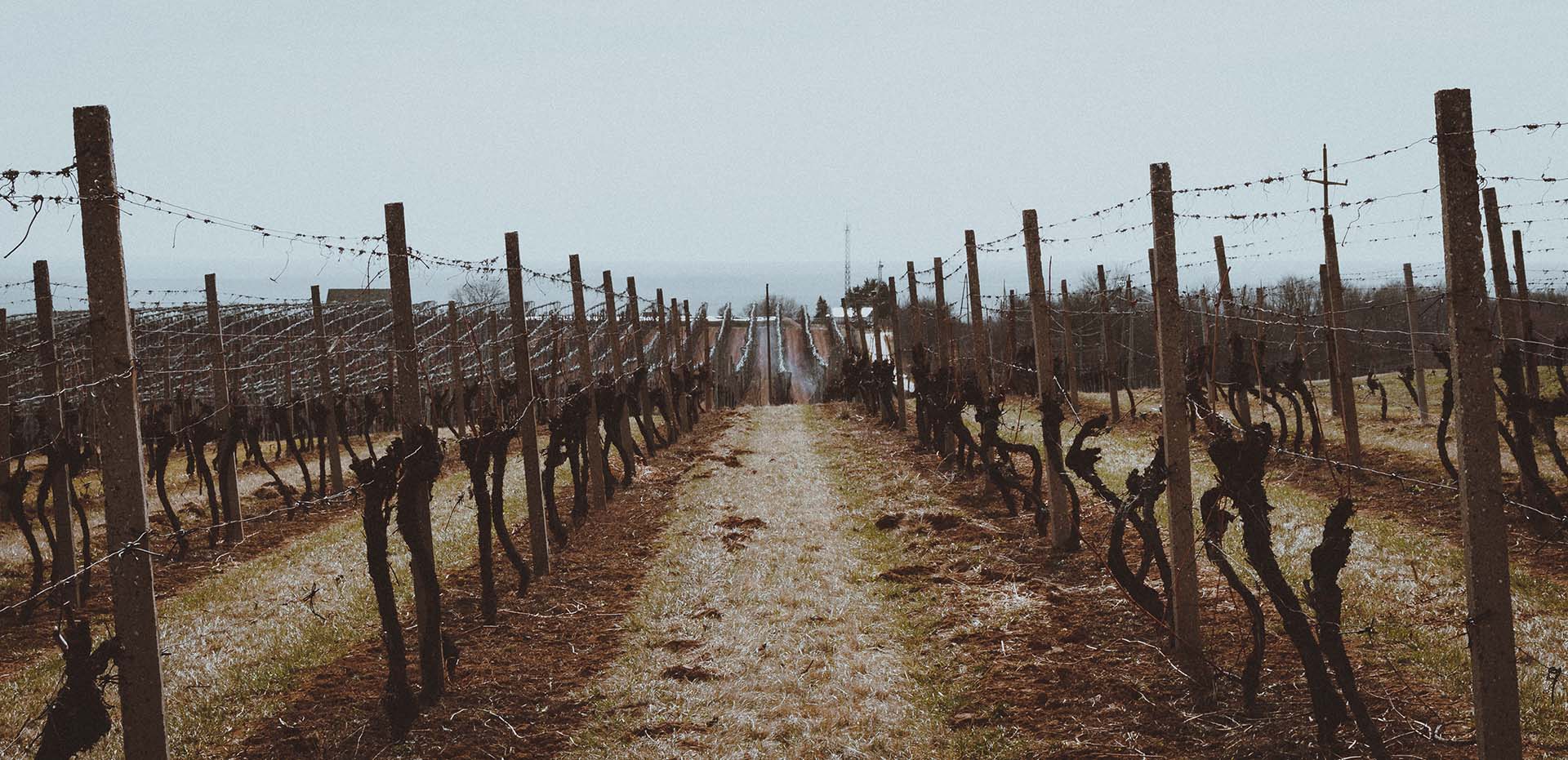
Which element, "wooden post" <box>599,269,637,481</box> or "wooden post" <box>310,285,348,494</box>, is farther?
"wooden post" <box>599,269,637,481</box>

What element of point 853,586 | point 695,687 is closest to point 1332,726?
point 695,687

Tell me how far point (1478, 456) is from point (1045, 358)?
14.3 ft

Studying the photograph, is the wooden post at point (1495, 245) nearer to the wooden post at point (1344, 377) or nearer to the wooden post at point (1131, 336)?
the wooden post at point (1344, 377)

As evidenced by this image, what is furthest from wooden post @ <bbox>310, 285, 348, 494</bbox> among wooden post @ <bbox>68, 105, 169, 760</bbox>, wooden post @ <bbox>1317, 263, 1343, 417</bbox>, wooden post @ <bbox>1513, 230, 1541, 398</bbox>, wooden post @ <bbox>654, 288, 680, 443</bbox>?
wooden post @ <bbox>1513, 230, 1541, 398</bbox>

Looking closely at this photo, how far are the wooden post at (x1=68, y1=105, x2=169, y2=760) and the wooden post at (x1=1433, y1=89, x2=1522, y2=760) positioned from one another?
4496 millimetres

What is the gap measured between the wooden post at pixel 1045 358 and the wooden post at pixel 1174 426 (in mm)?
2249

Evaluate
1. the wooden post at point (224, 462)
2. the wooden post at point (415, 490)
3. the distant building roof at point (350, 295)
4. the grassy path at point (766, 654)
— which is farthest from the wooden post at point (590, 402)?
the distant building roof at point (350, 295)

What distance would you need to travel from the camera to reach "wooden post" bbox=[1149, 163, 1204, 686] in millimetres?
5219

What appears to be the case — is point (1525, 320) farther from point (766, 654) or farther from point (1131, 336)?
point (766, 654)

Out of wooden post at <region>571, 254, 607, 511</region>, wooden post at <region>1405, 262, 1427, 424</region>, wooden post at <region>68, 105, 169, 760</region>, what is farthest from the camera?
wooden post at <region>1405, 262, 1427, 424</region>

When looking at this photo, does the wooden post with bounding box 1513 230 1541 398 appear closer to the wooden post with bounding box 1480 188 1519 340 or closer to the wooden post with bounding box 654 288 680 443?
the wooden post with bounding box 1480 188 1519 340

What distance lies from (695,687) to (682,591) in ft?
6.90

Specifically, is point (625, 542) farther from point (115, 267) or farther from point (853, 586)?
point (115, 267)

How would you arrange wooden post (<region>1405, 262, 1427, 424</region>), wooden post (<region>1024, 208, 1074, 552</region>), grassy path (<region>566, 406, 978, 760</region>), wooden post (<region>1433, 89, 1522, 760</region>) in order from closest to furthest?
1. wooden post (<region>1433, 89, 1522, 760</region>)
2. grassy path (<region>566, 406, 978, 760</region>)
3. wooden post (<region>1024, 208, 1074, 552</region>)
4. wooden post (<region>1405, 262, 1427, 424</region>)
